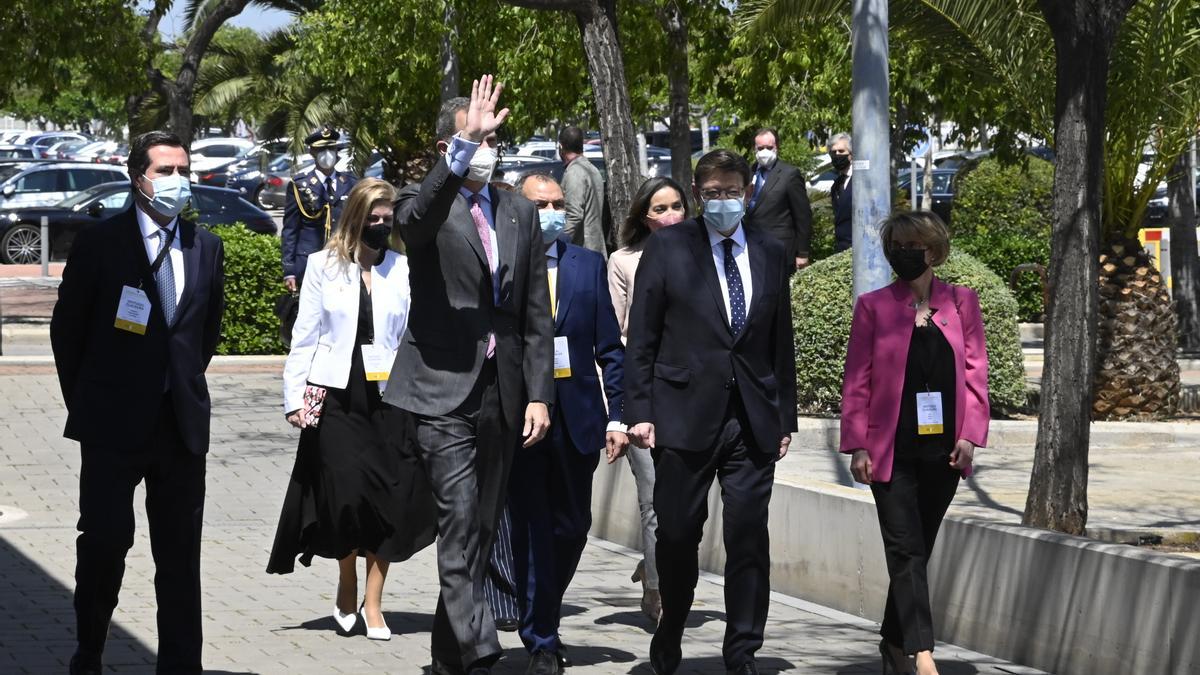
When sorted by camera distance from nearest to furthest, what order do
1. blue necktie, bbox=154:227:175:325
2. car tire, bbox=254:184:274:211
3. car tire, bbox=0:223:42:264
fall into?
1. blue necktie, bbox=154:227:175:325
2. car tire, bbox=0:223:42:264
3. car tire, bbox=254:184:274:211

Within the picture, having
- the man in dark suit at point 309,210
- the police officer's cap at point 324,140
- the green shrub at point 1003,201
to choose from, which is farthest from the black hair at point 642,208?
the green shrub at point 1003,201

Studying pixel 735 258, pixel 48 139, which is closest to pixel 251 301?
pixel 735 258

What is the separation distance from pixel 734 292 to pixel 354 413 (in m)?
1.72

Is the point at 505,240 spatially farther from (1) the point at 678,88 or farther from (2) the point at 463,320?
(1) the point at 678,88

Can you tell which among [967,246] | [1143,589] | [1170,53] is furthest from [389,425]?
[967,246]

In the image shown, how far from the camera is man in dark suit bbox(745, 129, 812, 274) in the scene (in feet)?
42.5

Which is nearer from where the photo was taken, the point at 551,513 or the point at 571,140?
the point at 551,513

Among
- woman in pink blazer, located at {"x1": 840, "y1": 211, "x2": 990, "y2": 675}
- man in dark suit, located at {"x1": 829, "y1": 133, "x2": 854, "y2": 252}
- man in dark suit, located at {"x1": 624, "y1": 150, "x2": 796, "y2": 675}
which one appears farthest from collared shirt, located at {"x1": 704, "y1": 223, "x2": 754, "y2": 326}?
man in dark suit, located at {"x1": 829, "y1": 133, "x2": 854, "y2": 252}

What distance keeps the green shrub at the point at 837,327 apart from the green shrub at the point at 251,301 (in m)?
6.33

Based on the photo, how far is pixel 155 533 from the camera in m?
6.20

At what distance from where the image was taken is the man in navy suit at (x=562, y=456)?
22.6 ft

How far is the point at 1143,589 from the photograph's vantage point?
639 centimetres

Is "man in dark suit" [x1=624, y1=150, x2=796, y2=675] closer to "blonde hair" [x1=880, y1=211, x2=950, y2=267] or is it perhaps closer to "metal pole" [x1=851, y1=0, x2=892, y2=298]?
"blonde hair" [x1=880, y1=211, x2=950, y2=267]

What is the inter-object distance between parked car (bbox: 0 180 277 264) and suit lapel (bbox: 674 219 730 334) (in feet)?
78.4
